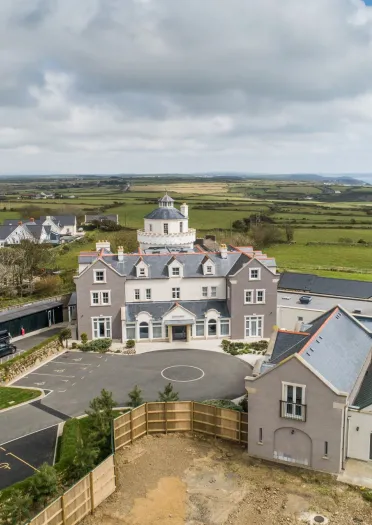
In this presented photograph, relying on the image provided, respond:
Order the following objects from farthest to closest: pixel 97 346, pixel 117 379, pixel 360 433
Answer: pixel 97 346 < pixel 117 379 < pixel 360 433

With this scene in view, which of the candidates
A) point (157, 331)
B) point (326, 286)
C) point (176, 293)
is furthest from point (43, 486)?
point (326, 286)

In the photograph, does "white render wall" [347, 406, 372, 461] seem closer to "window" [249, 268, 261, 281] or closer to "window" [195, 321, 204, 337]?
"window" [249, 268, 261, 281]

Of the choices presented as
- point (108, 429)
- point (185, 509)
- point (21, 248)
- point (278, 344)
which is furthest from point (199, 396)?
point (21, 248)

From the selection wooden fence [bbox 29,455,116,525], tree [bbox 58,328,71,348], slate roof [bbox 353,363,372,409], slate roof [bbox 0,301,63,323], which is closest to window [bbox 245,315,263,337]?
→ tree [bbox 58,328,71,348]

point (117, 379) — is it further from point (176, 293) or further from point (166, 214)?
point (166, 214)

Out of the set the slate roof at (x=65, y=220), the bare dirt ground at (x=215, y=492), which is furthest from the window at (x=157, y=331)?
the slate roof at (x=65, y=220)

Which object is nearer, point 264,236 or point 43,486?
point 43,486
